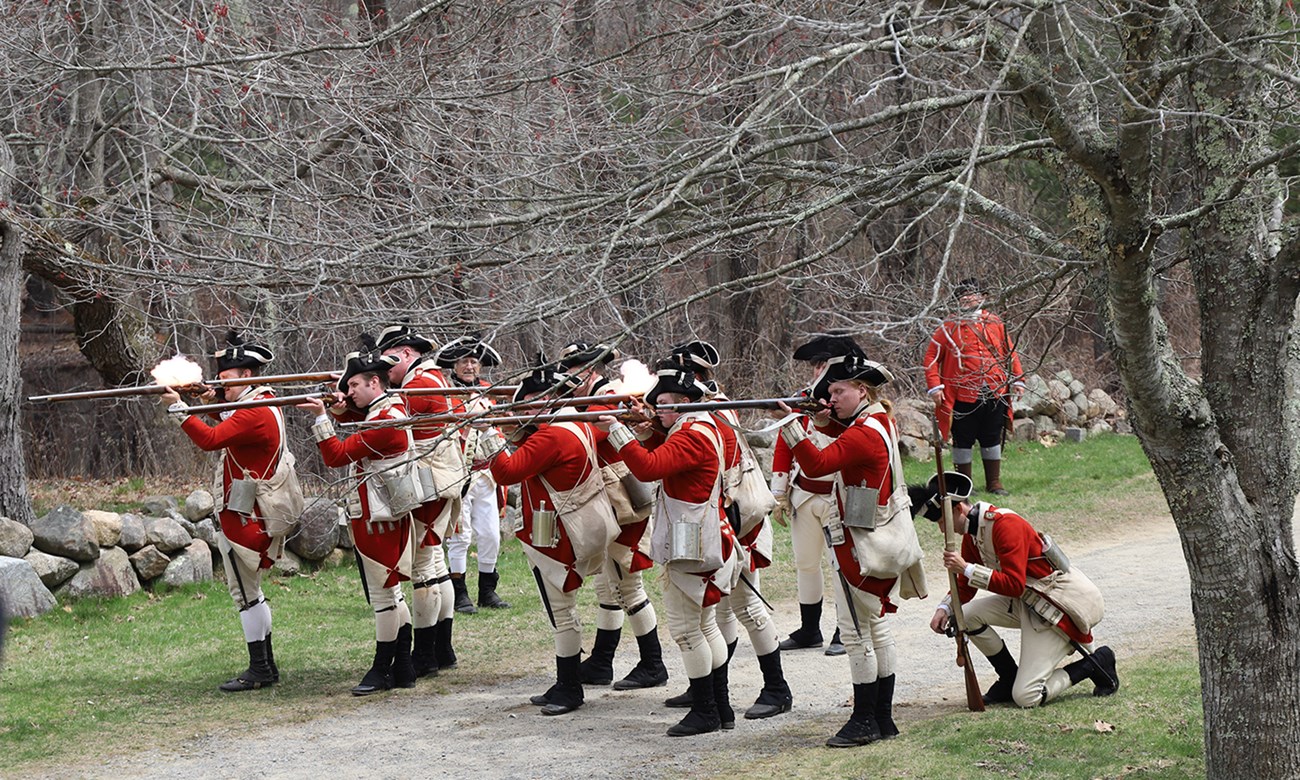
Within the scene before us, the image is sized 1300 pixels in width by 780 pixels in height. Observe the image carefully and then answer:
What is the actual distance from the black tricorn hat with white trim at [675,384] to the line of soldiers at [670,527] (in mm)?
12

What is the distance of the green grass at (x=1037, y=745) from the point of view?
258 inches

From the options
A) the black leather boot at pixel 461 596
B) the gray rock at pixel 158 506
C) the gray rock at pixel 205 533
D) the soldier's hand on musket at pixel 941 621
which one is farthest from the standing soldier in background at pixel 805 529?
the gray rock at pixel 158 506

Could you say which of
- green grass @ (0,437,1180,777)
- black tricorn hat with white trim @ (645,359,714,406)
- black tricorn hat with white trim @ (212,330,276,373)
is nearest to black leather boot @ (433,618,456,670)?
green grass @ (0,437,1180,777)

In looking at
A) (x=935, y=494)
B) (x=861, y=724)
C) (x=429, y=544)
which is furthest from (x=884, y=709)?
(x=429, y=544)

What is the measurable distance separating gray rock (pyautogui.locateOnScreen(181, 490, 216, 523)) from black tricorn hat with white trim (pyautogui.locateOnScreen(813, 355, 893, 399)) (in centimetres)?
721

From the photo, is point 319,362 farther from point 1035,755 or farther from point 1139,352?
point 1139,352

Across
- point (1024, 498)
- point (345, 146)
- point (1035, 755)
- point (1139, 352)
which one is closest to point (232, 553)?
point (345, 146)

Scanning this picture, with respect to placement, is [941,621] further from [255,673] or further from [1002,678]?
[255,673]

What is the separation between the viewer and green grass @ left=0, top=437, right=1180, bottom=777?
6871 mm

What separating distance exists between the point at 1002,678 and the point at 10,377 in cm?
890

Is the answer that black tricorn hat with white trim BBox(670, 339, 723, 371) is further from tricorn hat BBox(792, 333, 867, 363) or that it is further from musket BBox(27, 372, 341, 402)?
musket BBox(27, 372, 341, 402)

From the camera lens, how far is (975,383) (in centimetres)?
759

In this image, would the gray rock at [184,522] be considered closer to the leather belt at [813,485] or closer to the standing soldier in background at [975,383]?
the leather belt at [813,485]

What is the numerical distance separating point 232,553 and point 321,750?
1939mm
